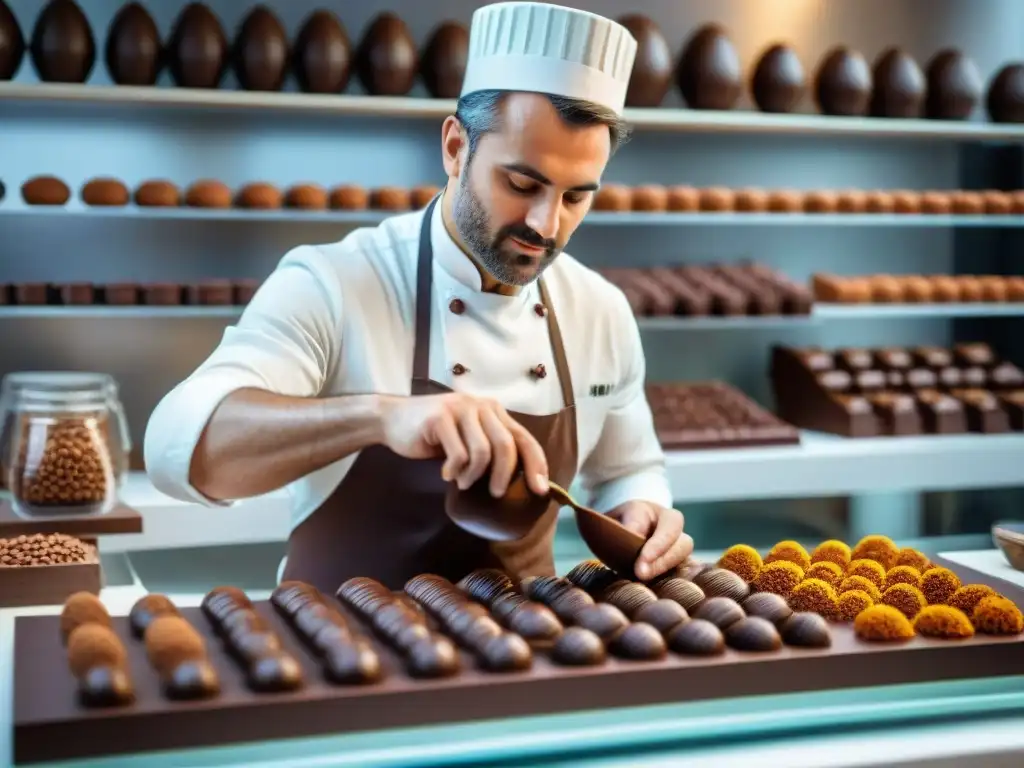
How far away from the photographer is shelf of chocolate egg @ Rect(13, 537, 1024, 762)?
114 cm

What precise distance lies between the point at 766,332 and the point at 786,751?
3.40m

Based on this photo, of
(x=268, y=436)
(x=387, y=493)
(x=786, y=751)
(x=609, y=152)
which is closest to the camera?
(x=786, y=751)

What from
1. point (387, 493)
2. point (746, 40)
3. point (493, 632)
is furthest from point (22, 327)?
point (493, 632)

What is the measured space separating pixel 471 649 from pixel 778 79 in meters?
3.21

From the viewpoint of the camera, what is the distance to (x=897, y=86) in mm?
4234

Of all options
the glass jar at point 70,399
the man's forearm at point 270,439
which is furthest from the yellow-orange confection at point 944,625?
the glass jar at point 70,399

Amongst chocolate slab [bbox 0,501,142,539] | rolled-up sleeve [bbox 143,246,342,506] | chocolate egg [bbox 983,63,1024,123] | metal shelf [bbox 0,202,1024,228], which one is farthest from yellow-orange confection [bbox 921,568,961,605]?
chocolate egg [bbox 983,63,1024,123]

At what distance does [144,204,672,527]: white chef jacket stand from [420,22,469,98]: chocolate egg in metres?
1.71

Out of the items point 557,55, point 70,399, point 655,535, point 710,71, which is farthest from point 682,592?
point 710,71

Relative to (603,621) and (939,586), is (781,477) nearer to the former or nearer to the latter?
(939,586)

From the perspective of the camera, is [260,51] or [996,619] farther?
[260,51]

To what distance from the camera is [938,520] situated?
15.6 ft

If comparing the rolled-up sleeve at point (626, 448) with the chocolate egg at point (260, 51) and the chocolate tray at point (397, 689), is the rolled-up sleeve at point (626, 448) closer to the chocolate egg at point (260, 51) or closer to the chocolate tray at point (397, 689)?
the chocolate tray at point (397, 689)

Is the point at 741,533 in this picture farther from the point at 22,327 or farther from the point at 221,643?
the point at 221,643
